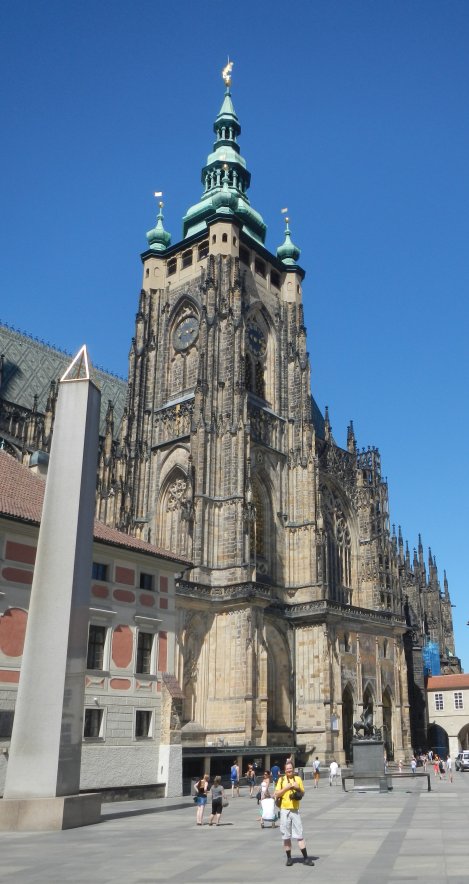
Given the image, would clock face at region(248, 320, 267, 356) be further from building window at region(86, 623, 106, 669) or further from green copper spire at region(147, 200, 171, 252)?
building window at region(86, 623, 106, 669)

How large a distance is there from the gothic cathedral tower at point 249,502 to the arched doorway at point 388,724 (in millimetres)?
148

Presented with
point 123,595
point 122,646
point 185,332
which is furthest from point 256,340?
point 122,646

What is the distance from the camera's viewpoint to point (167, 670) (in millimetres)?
29188

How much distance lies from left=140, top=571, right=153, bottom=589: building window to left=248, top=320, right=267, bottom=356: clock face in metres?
29.1

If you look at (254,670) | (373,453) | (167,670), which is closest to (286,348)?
(373,453)

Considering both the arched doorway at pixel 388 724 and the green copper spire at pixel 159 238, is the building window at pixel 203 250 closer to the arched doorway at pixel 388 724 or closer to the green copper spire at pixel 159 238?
the green copper spire at pixel 159 238

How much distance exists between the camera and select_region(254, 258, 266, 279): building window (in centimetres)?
5916

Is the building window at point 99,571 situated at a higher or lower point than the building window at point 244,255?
lower

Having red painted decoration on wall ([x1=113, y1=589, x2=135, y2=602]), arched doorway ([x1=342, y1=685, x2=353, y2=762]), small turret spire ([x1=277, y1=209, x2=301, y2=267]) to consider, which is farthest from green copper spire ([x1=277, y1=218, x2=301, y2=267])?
red painted decoration on wall ([x1=113, y1=589, x2=135, y2=602])

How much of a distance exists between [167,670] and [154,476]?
24732 mm

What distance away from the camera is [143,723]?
27.9 metres

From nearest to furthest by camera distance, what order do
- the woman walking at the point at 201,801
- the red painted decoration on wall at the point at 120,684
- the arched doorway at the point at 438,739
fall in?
the woman walking at the point at 201,801, the red painted decoration on wall at the point at 120,684, the arched doorway at the point at 438,739

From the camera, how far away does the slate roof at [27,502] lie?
2425cm

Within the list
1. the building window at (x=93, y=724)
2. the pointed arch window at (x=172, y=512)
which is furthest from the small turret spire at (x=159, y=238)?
the building window at (x=93, y=724)
